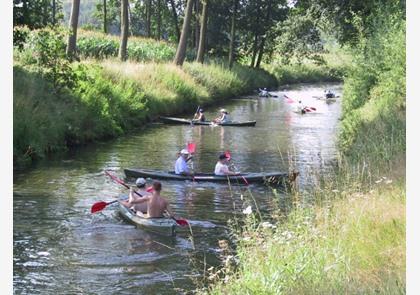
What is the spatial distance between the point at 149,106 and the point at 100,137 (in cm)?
562

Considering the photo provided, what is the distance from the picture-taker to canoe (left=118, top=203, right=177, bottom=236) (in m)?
10.6

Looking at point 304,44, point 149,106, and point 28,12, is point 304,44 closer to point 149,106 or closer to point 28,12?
point 149,106

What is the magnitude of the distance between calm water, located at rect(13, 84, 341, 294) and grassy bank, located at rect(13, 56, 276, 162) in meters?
0.60

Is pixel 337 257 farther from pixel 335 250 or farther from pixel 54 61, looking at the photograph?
pixel 54 61

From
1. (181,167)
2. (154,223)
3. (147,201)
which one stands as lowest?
(154,223)

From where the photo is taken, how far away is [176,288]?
25.8 feet

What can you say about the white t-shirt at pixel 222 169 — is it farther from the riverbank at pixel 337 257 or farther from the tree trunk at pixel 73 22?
the tree trunk at pixel 73 22

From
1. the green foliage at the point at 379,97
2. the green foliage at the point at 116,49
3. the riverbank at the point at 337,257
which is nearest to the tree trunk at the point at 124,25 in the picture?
the green foliage at the point at 116,49

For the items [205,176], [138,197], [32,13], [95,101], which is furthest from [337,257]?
[95,101]

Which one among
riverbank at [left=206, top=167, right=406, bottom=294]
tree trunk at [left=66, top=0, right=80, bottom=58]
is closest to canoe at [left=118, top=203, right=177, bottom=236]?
riverbank at [left=206, top=167, right=406, bottom=294]

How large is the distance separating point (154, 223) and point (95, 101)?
34.9 ft

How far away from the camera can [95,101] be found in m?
20.7

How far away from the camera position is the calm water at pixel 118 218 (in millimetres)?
8531
